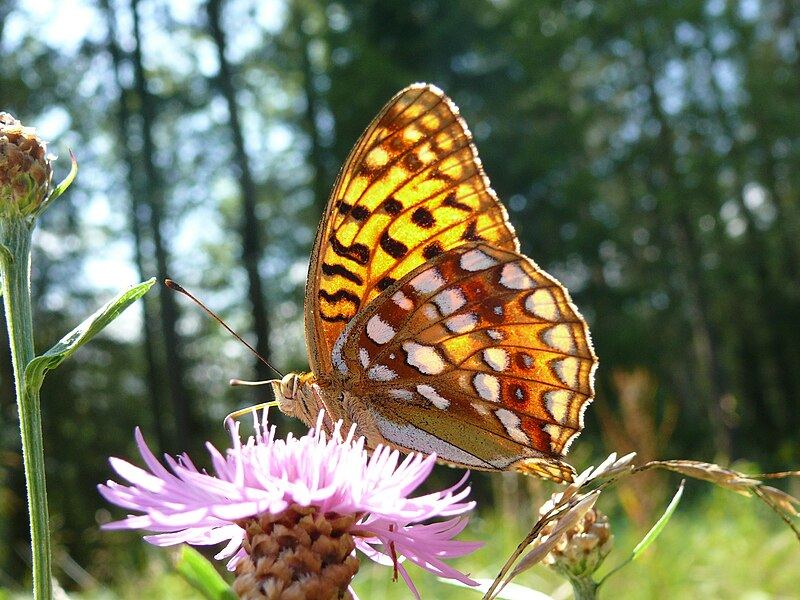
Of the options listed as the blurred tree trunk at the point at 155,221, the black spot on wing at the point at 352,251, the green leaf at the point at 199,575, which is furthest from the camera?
the blurred tree trunk at the point at 155,221

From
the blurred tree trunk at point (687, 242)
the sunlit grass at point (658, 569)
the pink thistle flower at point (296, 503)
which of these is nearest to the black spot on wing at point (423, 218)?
the pink thistle flower at point (296, 503)

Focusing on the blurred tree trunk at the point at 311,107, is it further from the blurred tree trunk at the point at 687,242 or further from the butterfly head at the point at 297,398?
the butterfly head at the point at 297,398

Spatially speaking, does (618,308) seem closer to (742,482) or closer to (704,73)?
(704,73)

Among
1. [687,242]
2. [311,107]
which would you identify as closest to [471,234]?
[311,107]

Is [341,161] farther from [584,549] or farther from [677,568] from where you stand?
[584,549]

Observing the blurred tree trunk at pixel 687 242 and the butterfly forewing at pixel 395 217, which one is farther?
the blurred tree trunk at pixel 687 242

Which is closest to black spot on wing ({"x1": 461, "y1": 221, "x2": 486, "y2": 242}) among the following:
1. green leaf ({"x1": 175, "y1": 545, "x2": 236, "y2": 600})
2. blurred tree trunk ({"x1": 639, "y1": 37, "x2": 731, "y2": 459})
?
green leaf ({"x1": 175, "y1": 545, "x2": 236, "y2": 600})

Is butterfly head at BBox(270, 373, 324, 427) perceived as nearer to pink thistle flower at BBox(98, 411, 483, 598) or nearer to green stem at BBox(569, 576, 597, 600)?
pink thistle flower at BBox(98, 411, 483, 598)

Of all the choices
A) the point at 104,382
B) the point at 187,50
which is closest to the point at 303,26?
the point at 187,50
